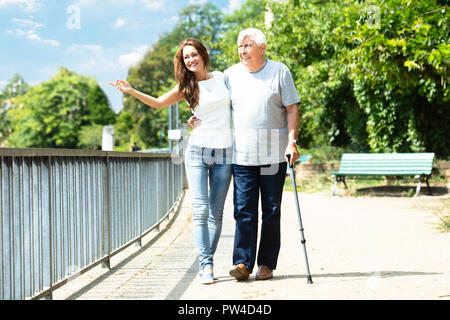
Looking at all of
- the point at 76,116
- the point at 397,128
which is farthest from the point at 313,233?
the point at 76,116

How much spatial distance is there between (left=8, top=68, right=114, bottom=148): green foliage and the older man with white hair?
75.5 metres

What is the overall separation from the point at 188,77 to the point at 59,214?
4.66 feet

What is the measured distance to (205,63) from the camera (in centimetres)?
A: 485

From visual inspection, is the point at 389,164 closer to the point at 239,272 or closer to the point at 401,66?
the point at 401,66

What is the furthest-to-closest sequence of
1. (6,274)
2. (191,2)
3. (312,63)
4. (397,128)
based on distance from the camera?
(191,2), (312,63), (397,128), (6,274)

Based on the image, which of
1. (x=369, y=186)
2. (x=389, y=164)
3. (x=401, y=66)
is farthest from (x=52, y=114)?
(x=401, y=66)

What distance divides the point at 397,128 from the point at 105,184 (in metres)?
13.0

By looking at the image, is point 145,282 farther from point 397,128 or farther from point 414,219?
point 397,128

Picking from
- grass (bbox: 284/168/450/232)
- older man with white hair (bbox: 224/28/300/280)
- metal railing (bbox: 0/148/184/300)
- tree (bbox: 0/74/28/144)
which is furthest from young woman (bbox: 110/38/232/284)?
tree (bbox: 0/74/28/144)

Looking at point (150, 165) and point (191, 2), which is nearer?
point (150, 165)

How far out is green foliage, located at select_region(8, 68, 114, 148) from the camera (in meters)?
81.1

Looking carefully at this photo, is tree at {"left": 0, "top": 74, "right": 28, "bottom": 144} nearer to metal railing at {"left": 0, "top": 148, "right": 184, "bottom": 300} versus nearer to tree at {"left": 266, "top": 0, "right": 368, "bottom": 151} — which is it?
tree at {"left": 266, "top": 0, "right": 368, "bottom": 151}

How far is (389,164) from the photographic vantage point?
14.2 m

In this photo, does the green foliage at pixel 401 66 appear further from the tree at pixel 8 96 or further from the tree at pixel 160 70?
the tree at pixel 8 96
